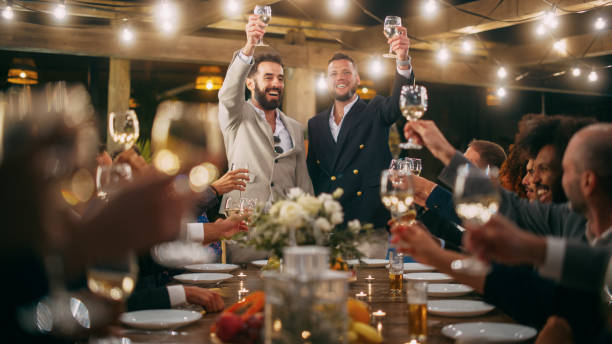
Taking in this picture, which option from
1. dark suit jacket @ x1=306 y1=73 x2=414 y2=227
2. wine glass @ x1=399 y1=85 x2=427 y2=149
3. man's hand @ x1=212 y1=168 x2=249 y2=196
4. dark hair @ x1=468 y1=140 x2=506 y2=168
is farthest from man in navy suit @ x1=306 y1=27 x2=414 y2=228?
wine glass @ x1=399 y1=85 x2=427 y2=149

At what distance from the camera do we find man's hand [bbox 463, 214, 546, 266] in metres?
1.17

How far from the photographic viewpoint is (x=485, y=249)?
1190mm

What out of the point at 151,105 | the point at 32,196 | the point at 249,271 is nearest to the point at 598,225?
the point at 32,196

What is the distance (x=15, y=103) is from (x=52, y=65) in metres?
7.28

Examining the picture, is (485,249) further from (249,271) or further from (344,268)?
(249,271)

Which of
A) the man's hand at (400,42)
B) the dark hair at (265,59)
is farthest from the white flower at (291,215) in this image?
the dark hair at (265,59)

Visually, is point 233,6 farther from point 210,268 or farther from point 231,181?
point 210,268

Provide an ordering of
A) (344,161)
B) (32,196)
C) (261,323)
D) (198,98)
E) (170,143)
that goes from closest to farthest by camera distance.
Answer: (32,196), (170,143), (261,323), (344,161), (198,98)

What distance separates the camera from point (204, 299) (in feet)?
6.17

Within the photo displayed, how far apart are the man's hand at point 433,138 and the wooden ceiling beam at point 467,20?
4070 millimetres

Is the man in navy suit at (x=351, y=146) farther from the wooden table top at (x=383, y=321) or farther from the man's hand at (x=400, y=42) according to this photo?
the wooden table top at (x=383, y=321)

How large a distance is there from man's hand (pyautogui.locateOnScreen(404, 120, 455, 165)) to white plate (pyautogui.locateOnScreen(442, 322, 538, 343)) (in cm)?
53

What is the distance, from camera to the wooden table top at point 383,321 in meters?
1.53

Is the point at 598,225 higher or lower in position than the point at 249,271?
higher
